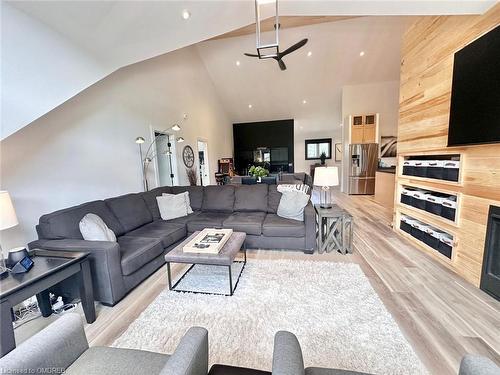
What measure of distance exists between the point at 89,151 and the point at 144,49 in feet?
5.08

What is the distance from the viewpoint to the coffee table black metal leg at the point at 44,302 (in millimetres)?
1961

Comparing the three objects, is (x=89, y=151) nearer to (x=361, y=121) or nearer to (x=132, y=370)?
(x=132, y=370)

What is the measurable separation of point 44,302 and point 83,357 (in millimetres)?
1371

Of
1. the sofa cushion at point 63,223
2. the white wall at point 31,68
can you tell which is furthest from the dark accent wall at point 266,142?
the white wall at point 31,68

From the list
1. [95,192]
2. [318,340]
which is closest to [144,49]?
[95,192]

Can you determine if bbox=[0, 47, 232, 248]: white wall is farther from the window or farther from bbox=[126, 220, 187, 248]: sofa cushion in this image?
the window

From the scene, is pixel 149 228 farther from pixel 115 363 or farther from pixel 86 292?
pixel 115 363

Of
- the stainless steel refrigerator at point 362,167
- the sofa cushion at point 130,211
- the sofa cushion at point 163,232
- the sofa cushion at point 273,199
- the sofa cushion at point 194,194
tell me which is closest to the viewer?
the sofa cushion at point 163,232

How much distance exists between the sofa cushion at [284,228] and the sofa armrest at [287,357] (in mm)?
2108

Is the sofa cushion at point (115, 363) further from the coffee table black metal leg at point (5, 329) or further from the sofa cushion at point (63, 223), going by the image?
the sofa cushion at point (63, 223)

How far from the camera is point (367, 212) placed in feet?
17.3

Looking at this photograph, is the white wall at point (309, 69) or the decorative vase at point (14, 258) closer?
the decorative vase at point (14, 258)

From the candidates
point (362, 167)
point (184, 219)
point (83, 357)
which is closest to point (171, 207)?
point (184, 219)

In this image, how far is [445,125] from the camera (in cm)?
266
